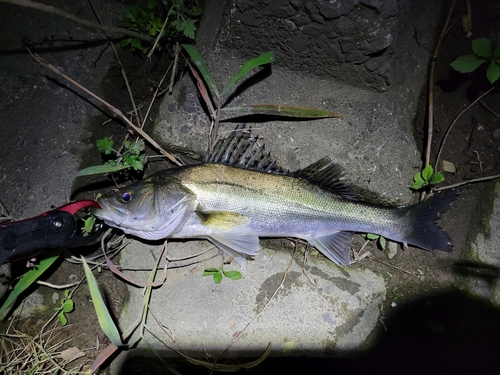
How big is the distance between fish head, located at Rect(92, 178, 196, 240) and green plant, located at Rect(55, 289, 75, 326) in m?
0.72

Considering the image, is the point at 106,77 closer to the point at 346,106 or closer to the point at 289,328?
the point at 346,106

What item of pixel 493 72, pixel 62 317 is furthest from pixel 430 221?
pixel 62 317

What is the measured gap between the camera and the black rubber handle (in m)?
2.32

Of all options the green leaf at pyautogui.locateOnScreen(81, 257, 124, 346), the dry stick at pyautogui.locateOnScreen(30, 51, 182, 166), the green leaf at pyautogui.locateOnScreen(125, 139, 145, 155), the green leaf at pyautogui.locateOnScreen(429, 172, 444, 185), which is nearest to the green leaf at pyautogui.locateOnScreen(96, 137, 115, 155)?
the green leaf at pyautogui.locateOnScreen(125, 139, 145, 155)

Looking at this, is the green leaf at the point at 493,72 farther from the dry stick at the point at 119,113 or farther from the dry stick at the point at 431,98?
the dry stick at the point at 119,113

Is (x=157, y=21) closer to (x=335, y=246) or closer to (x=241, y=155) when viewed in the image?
(x=241, y=155)

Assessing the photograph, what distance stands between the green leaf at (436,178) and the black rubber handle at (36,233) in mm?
2622

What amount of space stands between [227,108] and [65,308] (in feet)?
6.41

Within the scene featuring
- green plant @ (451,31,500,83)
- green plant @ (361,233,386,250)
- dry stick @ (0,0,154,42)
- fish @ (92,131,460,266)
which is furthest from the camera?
green plant @ (361,233,386,250)

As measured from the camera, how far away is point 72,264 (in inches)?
116

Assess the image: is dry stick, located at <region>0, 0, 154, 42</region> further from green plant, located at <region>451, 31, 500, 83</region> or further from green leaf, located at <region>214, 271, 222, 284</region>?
green plant, located at <region>451, 31, 500, 83</region>

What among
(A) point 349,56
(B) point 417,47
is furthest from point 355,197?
(B) point 417,47

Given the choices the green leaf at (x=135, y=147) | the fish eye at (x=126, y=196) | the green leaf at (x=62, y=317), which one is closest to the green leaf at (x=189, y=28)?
the green leaf at (x=135, y=147)

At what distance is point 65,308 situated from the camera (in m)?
2.82
